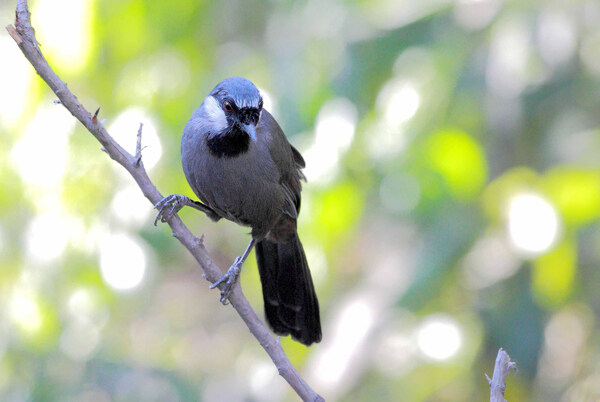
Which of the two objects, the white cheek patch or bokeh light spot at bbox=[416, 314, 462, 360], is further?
bokeh light spot at bbox=[416, 314, 462, 360]

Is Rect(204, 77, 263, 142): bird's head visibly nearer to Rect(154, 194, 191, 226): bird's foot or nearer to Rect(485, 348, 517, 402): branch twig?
Rect(154, 194, 191, 226): bird's foot

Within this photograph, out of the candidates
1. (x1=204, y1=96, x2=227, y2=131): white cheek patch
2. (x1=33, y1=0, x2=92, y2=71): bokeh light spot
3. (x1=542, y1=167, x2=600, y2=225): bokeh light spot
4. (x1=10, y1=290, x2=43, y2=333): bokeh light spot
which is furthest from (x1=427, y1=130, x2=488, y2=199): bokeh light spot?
(x1=10, y1=290, x2=43, y2=333): bokeh light spot

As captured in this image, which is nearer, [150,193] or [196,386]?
[150,193]

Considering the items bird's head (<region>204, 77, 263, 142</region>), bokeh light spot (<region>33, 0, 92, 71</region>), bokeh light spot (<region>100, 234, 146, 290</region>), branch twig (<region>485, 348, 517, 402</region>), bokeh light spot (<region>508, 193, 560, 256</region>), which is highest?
bokeh light spot (<region>33, 0, 92, 71</region>)

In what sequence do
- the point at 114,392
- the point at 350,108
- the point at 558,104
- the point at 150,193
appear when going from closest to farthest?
the point at 150,193
the point at 350,108
the point at 114,392
the point at 558,104

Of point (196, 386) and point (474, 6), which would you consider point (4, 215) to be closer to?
point (196, 386)

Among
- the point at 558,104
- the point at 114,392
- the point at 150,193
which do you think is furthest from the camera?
the point at 558,104

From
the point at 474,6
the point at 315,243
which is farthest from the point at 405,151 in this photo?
the point at 474,6

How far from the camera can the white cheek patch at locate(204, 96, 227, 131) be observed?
3617mm

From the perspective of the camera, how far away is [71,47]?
417 cm

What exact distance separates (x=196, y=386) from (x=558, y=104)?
279 cm

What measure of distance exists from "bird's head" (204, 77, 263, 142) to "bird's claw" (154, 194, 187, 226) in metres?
0.37

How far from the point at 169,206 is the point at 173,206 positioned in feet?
0.24

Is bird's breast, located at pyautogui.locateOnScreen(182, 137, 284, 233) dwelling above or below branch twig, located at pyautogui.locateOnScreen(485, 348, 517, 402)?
above
